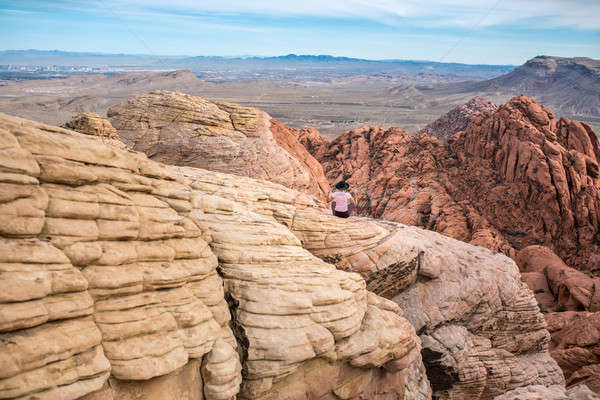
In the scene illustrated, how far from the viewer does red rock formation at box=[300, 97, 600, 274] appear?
34062 mm

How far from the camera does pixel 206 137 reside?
Answer: 18.0 metres

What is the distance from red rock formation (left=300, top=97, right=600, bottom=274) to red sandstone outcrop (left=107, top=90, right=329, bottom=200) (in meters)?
20.8

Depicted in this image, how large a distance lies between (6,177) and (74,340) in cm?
282

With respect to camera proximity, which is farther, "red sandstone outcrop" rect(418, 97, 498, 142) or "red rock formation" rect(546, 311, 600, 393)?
"red sandstone outcrop" rect(418, 97, 498, 142)

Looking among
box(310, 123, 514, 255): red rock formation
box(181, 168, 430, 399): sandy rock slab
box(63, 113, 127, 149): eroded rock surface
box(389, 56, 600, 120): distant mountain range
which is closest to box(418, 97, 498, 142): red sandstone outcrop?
box(310, 123, 514, 255): red rock formation

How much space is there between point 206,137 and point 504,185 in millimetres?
30043

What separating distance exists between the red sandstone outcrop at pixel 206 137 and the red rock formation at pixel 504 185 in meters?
20.8

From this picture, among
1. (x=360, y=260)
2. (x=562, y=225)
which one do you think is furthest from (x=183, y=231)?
(x=562, y=225)

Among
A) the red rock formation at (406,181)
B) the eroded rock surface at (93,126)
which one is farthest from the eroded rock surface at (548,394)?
the red rock formation at (406,181)

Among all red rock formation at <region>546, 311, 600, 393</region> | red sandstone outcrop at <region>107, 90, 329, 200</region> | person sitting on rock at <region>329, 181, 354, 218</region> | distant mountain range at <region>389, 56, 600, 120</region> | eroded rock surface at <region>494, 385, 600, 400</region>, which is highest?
distant mountain range at <region>389, 56, 600, 120</region>

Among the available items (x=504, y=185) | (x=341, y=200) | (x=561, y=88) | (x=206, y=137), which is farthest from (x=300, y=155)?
(x=561, y=88)

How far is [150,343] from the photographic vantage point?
7.54 m

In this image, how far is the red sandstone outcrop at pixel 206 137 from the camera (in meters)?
17.7

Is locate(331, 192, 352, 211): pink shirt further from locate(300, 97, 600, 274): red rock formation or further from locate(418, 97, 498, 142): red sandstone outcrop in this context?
locate(418, 97, 498, 142): red sandstone outcrop
